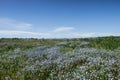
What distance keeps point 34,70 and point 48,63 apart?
1208 millimetres

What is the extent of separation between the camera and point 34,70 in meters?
11.7

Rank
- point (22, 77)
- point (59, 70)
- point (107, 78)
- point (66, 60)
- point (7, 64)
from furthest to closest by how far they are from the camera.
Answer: point (7, 64) < point (66, 60) < point (59, 70) < point (22, 77) < point (107, 78)

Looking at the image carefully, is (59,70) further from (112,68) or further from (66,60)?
(112,68)

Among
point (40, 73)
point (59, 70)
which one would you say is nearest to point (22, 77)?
point (40, 73)

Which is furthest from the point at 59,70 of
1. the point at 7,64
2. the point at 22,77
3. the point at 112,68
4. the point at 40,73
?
the point at 7,64

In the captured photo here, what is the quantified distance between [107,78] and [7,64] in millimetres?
7080

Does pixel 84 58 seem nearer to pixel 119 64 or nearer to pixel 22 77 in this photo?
pixel 119 64

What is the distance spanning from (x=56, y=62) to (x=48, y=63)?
0.43 m

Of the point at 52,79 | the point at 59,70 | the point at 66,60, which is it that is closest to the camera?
the point at 52,79

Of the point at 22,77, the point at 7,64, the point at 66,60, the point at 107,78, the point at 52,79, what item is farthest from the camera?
the point at 7,64

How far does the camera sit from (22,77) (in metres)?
10.7

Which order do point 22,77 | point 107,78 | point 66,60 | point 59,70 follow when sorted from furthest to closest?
point 66,60 < point 59,70 < point 22,77 < point 107,78

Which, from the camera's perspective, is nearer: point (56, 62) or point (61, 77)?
point (61, 77)

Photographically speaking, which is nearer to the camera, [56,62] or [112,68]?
[112,68]
